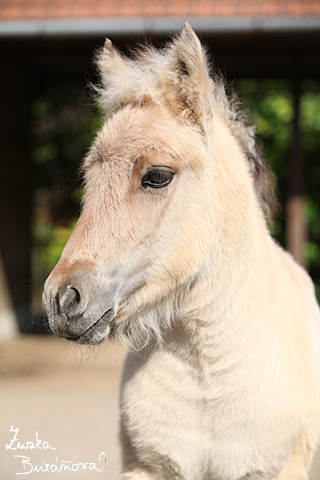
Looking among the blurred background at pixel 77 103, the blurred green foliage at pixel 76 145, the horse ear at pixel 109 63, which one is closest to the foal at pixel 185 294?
the horse ear at pixel 109 63

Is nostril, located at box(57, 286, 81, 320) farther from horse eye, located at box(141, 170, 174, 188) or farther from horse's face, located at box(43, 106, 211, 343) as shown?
horse eye, located at box(141, 170, 174, 188)

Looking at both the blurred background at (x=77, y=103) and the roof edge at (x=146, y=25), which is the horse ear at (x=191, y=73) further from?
the roof edge at (x=146, y=25)

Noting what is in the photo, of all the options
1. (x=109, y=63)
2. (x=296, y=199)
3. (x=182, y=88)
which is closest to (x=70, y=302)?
(x=182, y=88)

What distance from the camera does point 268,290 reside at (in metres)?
2.40

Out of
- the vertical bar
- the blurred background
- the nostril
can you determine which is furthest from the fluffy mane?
the vertical bar

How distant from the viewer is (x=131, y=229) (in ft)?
6.55

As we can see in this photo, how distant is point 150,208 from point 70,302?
52 cm

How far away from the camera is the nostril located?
5.99ft

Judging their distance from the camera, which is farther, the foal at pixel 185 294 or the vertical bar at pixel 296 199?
the vertical bar at pixel 296 199

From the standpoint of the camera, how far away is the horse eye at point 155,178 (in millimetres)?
2012

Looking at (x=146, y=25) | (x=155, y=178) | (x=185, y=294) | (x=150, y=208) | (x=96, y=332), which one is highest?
(x=146, y=25)

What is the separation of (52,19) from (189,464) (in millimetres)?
5666

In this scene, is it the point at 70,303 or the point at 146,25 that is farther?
the point at 146,25

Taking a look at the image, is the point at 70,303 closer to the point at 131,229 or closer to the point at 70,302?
the point at 70,302
